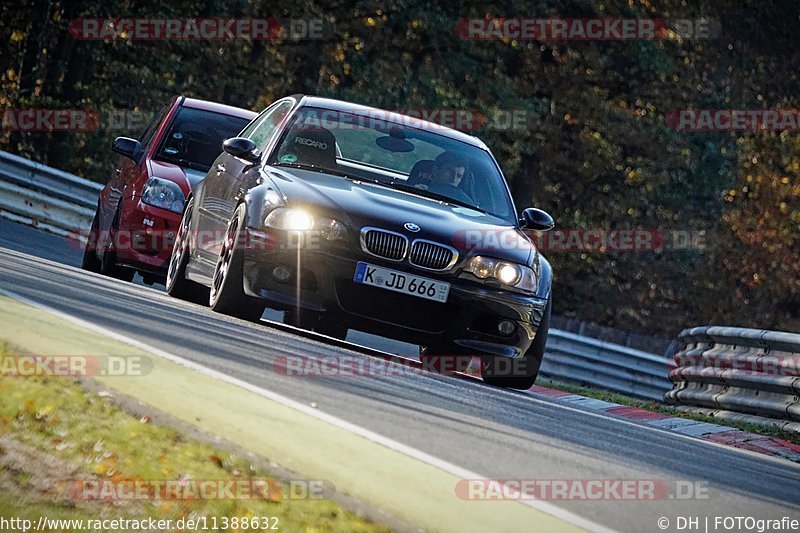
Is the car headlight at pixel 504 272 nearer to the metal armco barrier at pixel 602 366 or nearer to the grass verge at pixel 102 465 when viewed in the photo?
the grass verge at pixel 102 465

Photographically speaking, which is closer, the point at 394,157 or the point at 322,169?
the point at 322,169

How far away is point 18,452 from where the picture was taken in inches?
205

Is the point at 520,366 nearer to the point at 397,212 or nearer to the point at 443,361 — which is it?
the point at 443,361

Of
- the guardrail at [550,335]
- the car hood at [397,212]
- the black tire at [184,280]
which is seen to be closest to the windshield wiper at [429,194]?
the car hood at [397,212]

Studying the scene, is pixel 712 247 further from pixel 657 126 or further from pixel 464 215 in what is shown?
pixel 464 215

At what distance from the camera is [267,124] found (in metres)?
12.4

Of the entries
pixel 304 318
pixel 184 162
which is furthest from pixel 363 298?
pixel 184 162

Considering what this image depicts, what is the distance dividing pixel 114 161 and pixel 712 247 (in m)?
14.7

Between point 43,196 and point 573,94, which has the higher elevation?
point 573,94

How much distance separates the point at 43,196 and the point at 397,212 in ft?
45.9

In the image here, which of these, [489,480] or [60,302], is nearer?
[489,480]

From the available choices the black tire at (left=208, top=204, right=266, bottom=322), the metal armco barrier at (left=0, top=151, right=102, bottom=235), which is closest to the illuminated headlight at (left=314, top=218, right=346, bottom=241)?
the black tire at (left=208, top=204, right=266, bottom=322)

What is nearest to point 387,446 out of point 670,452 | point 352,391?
point 352,391

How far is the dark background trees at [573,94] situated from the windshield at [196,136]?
15060 mm
